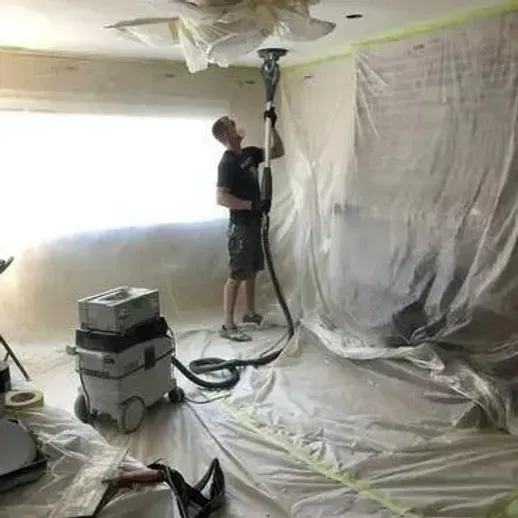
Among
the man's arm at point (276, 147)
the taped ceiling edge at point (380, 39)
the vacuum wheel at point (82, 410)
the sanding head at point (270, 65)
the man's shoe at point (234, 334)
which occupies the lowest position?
the man's shoe at point (234, 334)

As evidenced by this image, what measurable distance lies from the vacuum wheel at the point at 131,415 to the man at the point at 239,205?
1421 millimetres

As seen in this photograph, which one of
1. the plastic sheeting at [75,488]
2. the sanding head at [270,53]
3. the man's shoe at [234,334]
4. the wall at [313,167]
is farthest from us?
the man's shoe at [234,334]

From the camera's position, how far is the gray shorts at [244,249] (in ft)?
15.0

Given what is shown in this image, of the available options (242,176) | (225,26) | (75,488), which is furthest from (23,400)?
(242,176)

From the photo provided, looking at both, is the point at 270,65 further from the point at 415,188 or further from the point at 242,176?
the point at 415,188

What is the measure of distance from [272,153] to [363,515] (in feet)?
8.17

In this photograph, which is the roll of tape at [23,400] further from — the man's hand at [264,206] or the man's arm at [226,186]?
the man's arm at [226,186]

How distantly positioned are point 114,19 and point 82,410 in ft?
6.20

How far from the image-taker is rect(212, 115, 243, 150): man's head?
4.50 metres

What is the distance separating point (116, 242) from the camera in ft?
15.5

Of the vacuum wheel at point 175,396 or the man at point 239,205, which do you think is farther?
the man at point 239,205

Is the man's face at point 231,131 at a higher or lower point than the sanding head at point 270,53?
lower

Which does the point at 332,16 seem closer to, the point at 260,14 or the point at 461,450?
the point at 260,14

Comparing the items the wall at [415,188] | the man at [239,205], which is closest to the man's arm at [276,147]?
the man at [239,205]
